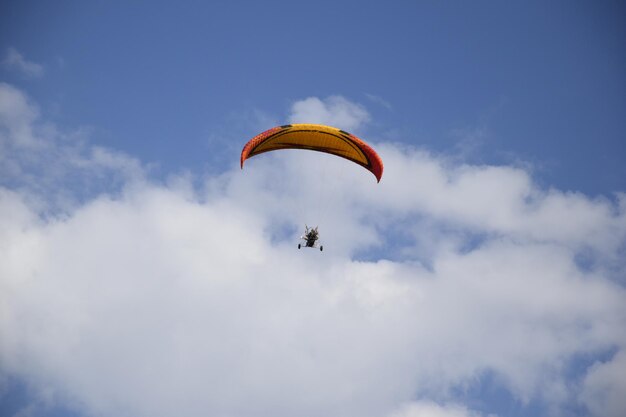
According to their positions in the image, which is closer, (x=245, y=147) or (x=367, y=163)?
(x=245, y=147)

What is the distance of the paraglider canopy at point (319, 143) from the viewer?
3512 cm

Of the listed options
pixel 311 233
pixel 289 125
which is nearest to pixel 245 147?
pixel 289 125

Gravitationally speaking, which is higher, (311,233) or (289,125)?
(289,125)

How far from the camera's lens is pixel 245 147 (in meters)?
33.8

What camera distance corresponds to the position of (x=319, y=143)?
3697 centimetres

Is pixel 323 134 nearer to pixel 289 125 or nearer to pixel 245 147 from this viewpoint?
Result: pixel 289 125

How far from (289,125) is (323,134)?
7.50ft

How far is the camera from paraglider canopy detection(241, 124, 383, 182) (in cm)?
3512

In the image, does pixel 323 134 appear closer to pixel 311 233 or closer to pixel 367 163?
pixel 367 163

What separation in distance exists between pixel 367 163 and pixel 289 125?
5.99m

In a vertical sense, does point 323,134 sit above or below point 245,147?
above

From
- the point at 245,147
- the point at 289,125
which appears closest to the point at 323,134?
the point at 289,125

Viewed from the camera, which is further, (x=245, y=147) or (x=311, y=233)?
(x=311, y=233)

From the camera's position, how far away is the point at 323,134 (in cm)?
3597
